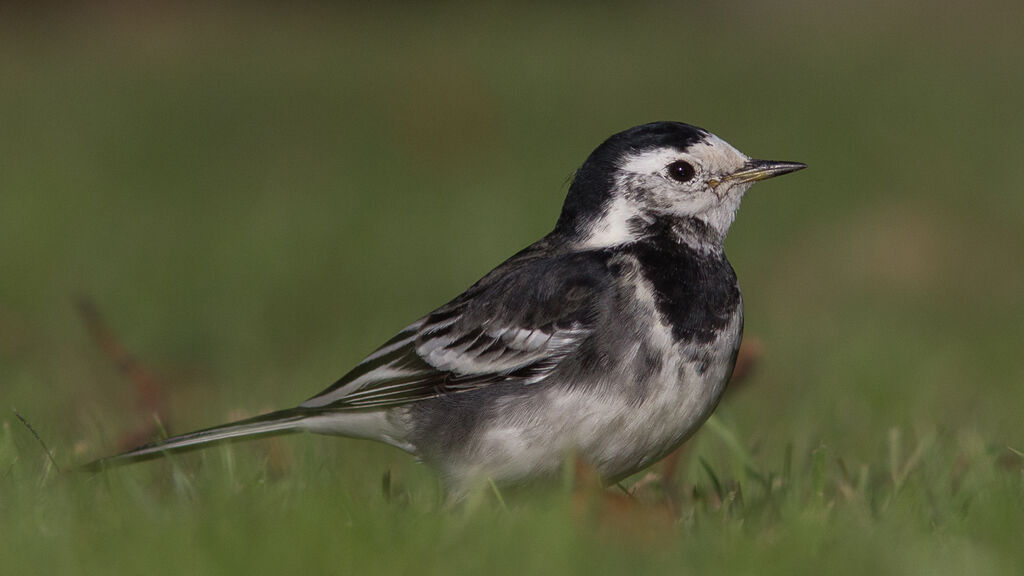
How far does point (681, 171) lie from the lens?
5.29 m

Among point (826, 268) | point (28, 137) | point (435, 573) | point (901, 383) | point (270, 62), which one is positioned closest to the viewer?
point (435, 573)

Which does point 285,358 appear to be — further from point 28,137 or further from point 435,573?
point 28,137

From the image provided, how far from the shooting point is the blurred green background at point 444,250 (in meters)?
3.85

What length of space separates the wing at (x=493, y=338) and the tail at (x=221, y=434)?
11 centimetres

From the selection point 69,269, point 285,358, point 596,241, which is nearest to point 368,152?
point 69,269

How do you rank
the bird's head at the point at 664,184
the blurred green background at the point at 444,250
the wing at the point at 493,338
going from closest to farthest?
the blurred green background at the point at 444,250 → the wing at the point at 493,338 → the bird's head at the point at 664,184

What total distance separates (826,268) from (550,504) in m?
6.94

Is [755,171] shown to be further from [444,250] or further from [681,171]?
[444,250]

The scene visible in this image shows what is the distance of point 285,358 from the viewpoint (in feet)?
26.2

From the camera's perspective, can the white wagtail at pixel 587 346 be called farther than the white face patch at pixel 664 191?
No

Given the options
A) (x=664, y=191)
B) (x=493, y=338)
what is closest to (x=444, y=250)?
(x=664, y=191)

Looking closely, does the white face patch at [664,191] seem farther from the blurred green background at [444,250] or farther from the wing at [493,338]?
the blurred green background at [444,250]

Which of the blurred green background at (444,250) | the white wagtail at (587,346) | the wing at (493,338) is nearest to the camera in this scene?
the blurred green background at (444,250)

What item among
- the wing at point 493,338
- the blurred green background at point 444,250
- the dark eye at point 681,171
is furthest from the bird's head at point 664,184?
the blurred green background at point 444,250
